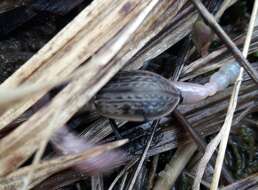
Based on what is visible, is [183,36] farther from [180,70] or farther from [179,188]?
[179,188]

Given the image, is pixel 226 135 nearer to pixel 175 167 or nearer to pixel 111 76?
pixel 175 167

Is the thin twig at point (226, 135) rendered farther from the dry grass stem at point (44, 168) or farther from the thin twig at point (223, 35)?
the dry grass stem at point (44, 168)

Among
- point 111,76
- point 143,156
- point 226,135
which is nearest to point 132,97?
point 111,76

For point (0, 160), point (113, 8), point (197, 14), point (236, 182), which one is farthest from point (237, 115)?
point (0, 160)

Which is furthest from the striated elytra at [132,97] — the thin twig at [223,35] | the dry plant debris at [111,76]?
the thin twig at [223,35]

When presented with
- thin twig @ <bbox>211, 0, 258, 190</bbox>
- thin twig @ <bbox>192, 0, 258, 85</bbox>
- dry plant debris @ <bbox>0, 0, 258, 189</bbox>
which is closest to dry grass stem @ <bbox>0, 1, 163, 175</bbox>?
dry plant debris @ <bbox>0, 0, 258, 189</bbox>

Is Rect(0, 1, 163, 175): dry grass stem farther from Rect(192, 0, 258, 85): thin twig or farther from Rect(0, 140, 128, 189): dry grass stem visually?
Rect(192, 0, 258, 85): thin twig

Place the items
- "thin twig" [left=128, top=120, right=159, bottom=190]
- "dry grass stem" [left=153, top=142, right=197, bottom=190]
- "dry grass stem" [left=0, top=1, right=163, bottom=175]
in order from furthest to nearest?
"dry grass stem" [left=153, top=142, right=197, bottom=190], "thin twig" [left=128, top=120, right=159, bottom=190], "dry grass stem" [left=0, top=1, right=163, bottom=175]

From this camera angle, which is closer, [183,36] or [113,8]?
[113,8]
